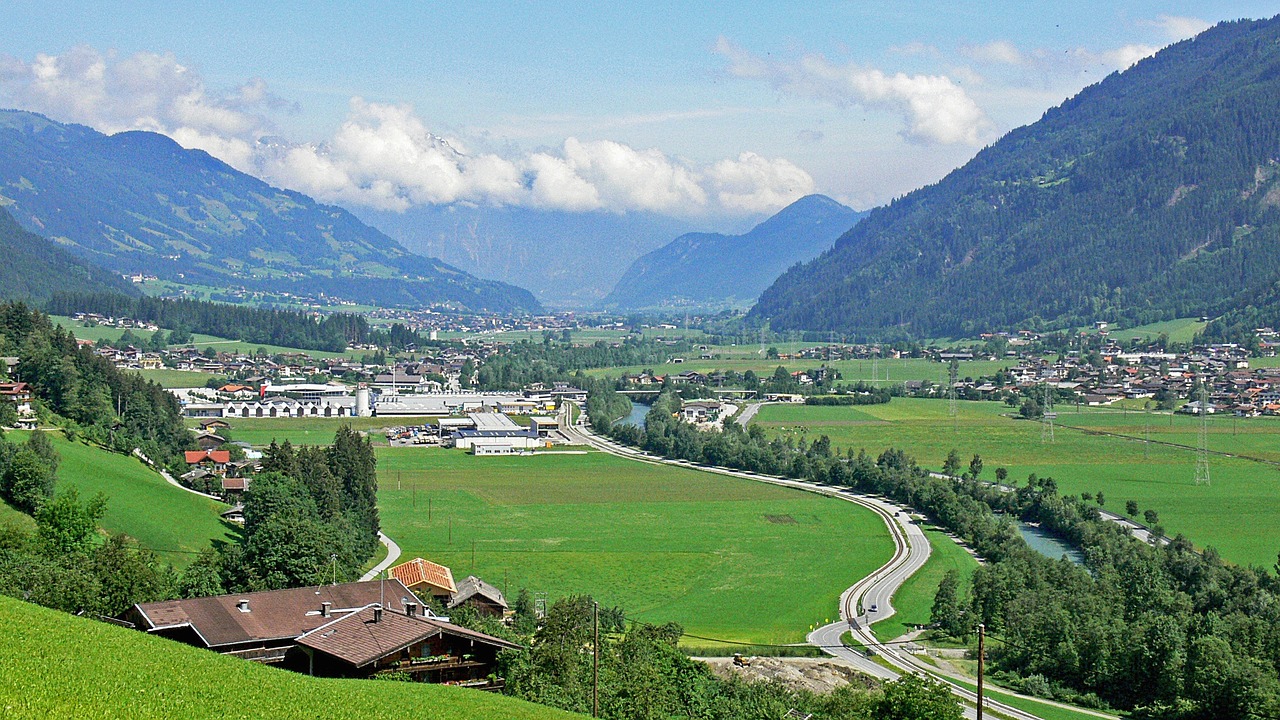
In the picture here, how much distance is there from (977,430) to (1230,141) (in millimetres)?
126802

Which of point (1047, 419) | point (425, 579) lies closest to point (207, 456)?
point (425, 579)

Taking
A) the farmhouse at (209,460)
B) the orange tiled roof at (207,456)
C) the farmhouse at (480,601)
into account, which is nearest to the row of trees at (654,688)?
the farmhouse at (480,601)

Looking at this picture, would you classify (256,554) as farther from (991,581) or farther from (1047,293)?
(1047,293)

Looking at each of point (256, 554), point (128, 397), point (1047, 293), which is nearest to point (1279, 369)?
point (1047, 293)

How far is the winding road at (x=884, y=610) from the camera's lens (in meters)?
28.4

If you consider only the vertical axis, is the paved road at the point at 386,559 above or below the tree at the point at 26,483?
below

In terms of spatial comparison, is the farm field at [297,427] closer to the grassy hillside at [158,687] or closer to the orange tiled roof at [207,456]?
the orange tiled roof at [207,456]

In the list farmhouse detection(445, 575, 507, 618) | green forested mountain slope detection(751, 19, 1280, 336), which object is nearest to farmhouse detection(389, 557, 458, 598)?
farmhouse detection(445, 575, 507, 618)

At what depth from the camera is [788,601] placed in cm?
3669

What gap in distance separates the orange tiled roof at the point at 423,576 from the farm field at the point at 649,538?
8.87 feet

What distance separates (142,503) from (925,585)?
22948mm

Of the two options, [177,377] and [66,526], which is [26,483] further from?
[177,377]

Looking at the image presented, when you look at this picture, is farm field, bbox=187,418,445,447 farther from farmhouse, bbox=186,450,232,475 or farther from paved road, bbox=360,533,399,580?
paved road, bbox=360,533,399,580

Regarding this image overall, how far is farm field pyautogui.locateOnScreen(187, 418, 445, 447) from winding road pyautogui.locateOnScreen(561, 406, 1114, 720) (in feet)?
82.4
